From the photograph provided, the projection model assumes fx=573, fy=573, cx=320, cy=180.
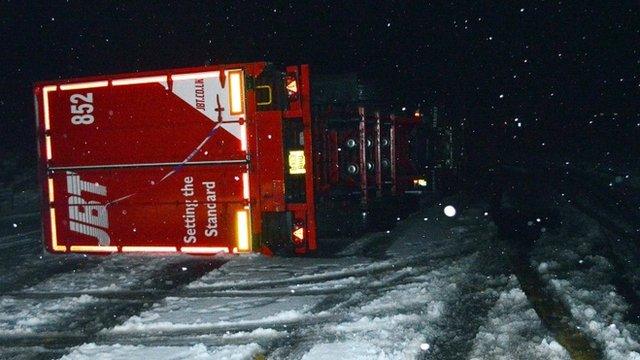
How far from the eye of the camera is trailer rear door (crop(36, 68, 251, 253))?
8086 mm

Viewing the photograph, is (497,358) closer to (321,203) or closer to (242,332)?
(242,332)

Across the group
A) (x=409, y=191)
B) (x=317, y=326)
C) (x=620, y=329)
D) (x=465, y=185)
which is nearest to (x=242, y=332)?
(x=317, y=326)

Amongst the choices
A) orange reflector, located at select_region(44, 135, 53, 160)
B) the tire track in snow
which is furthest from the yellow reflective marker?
orange reflector, located at select_region(44, 135, 53, 160)

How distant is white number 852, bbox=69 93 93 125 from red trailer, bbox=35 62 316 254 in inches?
0.6

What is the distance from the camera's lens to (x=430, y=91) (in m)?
26.6

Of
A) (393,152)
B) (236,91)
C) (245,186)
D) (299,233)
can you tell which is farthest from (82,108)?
(393,152)

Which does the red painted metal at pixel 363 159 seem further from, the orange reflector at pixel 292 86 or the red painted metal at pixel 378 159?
the orange reflector at pixel 292 86

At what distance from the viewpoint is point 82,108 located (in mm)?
8641

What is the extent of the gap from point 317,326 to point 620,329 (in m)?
2.65

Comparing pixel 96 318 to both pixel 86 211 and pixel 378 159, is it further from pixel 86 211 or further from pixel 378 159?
pixel 378 159

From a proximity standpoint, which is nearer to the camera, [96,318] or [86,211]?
[96,318]

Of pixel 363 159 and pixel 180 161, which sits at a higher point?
pixel 180 161

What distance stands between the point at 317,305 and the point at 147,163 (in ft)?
12.5

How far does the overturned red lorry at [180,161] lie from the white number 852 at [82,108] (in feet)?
0.05
